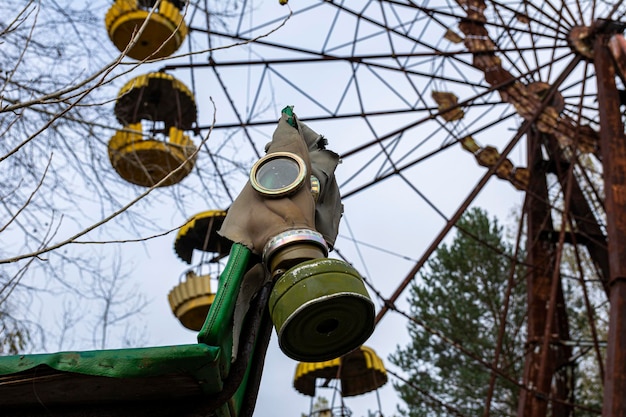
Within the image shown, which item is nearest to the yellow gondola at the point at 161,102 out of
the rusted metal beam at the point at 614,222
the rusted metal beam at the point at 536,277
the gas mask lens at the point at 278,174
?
the rusted metal beam at the point at 536,277

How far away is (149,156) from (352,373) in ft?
12.3

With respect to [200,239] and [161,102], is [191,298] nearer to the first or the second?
[200,239]

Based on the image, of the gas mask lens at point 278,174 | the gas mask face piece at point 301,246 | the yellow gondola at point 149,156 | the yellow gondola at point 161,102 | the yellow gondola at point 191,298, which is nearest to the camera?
the gas mask face piece at point 301,246

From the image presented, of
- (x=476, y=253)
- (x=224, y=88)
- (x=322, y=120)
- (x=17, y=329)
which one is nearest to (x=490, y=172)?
(x=322, y=120)

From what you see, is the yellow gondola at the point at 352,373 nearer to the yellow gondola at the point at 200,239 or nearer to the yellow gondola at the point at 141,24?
the yellow gondola at the point at 200,239

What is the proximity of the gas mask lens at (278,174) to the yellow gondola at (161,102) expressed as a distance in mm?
9856

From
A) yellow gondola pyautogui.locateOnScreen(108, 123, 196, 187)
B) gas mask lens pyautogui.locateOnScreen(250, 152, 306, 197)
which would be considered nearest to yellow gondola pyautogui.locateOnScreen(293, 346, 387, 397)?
yellow gondola pyautogui.locateOnScreen(108, 123, 196, 187)

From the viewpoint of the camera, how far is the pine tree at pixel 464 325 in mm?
22453

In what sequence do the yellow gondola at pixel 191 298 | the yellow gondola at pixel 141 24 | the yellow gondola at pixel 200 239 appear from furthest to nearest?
the yellow gondola at pixel 141 24
the yellow gondola at pixel 200 239
the yellow gondola at pixel 191 298

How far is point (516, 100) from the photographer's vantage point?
42.1 feet

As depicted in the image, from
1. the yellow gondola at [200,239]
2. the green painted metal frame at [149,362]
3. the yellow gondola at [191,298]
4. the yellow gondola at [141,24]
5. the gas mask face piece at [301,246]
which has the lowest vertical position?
the green painted metal frame at [149,362]

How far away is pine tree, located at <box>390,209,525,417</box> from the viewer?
2245 cm

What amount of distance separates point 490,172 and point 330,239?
8.58 m

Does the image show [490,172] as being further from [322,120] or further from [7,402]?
[7,402]
